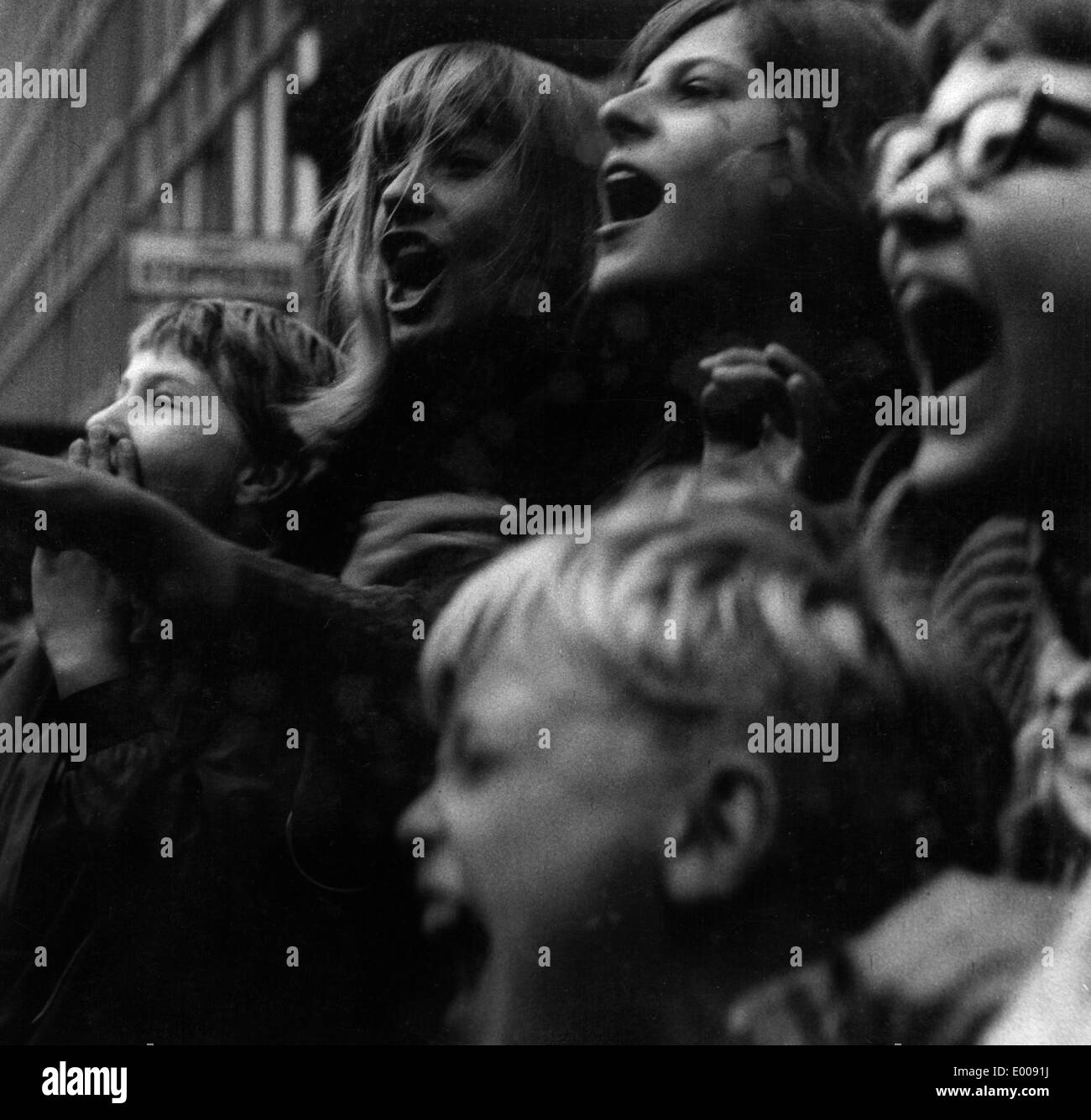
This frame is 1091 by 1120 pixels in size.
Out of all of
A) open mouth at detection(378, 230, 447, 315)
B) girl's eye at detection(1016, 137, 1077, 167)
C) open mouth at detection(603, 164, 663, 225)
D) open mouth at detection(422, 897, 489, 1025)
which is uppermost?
girl's eye at detection(1016, 137, 1077, 167)

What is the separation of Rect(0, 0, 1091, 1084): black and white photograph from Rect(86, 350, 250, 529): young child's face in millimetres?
12

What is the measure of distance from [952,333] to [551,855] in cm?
167

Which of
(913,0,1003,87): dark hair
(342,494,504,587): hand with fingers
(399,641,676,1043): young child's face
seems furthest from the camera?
(913,0,1003,87): dark hair

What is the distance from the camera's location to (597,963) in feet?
11.8

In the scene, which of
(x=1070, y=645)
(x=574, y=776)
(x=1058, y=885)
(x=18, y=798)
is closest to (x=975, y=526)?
(x=1070, y=645)

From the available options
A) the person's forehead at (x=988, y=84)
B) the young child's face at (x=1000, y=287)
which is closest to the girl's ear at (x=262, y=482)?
the young child's face at (x=1000, y=287)

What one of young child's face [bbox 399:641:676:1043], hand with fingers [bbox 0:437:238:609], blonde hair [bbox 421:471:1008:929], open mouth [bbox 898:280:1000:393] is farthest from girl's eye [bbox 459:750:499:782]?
open mouth [bbox 898:280:1000:393]

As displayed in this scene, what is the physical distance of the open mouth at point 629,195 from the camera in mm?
3752

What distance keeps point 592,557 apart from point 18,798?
1547 millimetres

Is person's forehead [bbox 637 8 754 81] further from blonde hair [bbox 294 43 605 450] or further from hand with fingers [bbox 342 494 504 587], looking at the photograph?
hand with fingers [bbox 342 494 504 587]

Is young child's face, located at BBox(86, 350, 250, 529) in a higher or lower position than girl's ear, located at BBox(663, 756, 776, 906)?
higher

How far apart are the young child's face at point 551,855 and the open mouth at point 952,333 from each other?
118 centimetres

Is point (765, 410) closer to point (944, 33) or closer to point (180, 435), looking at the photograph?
point (944, 33)

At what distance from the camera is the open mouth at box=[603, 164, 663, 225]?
148 inches
